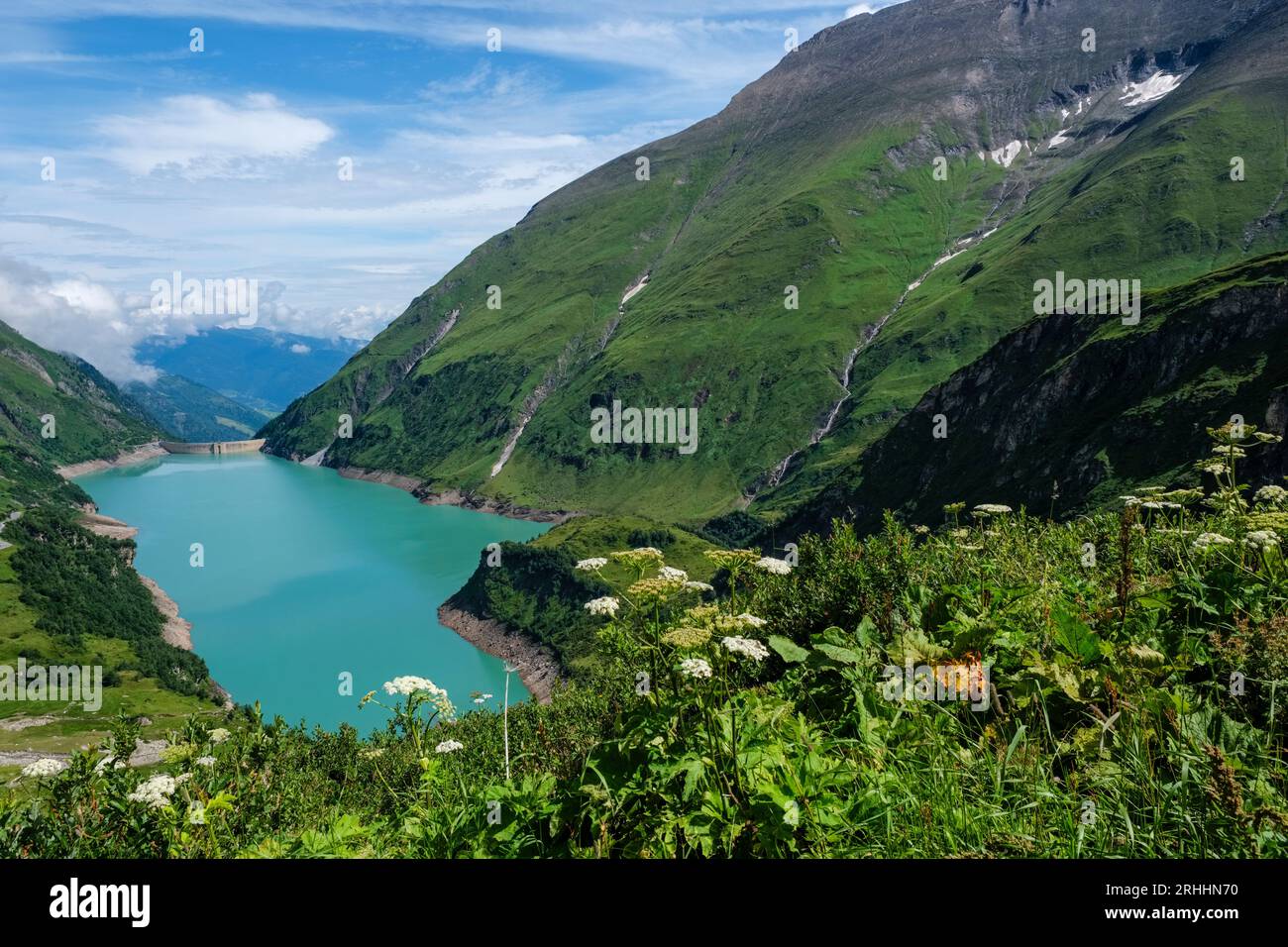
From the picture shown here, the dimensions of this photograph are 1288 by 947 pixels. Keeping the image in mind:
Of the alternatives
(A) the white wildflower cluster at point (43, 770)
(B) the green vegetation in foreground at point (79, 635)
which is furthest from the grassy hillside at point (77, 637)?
(A) the white wildflower cluster at point (43, 770)

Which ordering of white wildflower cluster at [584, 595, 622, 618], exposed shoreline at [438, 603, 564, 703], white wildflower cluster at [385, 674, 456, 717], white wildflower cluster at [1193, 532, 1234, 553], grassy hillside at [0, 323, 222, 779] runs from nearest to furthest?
white wildflower cluster at [584, 595, 622, 618] → white wildflower cluster at [1193, 532, 1234, 553] → white wildflower cluster at [385, 674, 456, 717] → grassy hillside at [0, 323, 222, 779] → exposed shoreline at [438, 603, 564, 703]

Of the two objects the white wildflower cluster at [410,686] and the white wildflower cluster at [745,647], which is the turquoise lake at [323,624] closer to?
the white wildflower cluster at [410,686]

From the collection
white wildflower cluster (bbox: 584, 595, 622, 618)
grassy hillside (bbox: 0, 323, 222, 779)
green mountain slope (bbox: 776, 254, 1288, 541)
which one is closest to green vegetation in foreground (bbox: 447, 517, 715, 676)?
green mountain slope (bbox: 776, 254, 1288, 541)

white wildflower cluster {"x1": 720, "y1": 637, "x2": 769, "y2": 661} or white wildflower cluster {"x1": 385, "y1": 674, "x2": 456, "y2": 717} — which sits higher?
white wildflower cluster {"x1": 720, "y1": 637, "x2": 769, "y2": 661}

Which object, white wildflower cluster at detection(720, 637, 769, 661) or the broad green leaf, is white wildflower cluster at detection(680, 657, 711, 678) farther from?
the broad green leaf

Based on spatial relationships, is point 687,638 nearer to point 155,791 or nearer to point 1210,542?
point 155,791
